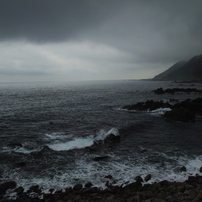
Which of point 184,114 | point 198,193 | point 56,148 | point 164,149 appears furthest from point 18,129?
point 184,114

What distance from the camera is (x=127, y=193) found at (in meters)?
10.0

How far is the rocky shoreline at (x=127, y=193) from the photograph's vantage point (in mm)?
8992

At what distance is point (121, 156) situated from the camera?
1582 cm

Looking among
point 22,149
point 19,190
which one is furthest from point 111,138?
point 19,190

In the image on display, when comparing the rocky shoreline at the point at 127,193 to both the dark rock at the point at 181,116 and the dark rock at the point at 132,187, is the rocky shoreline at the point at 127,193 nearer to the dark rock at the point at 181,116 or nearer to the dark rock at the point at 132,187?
the dark rock at the point at 132,187

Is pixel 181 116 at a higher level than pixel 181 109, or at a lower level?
lower

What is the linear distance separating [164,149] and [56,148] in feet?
37.0

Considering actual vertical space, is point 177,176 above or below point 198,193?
below

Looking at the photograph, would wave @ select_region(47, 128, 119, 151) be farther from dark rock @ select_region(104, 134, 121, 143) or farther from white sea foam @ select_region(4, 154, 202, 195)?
white sea foam @ select_region(4, 154, 202, 195)

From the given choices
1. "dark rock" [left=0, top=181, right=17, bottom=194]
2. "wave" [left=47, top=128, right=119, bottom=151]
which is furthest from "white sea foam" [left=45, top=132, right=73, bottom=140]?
"dark rock" [left=0, top=181, right=17, bottom=194]

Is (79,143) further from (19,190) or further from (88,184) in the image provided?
(19,190)

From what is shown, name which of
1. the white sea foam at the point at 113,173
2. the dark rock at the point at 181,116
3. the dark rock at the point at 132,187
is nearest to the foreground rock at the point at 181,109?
the dark rock at the point at 181,116

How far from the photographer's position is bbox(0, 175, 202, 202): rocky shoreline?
29.5 ft

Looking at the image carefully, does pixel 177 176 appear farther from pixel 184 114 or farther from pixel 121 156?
pixel 184 114
